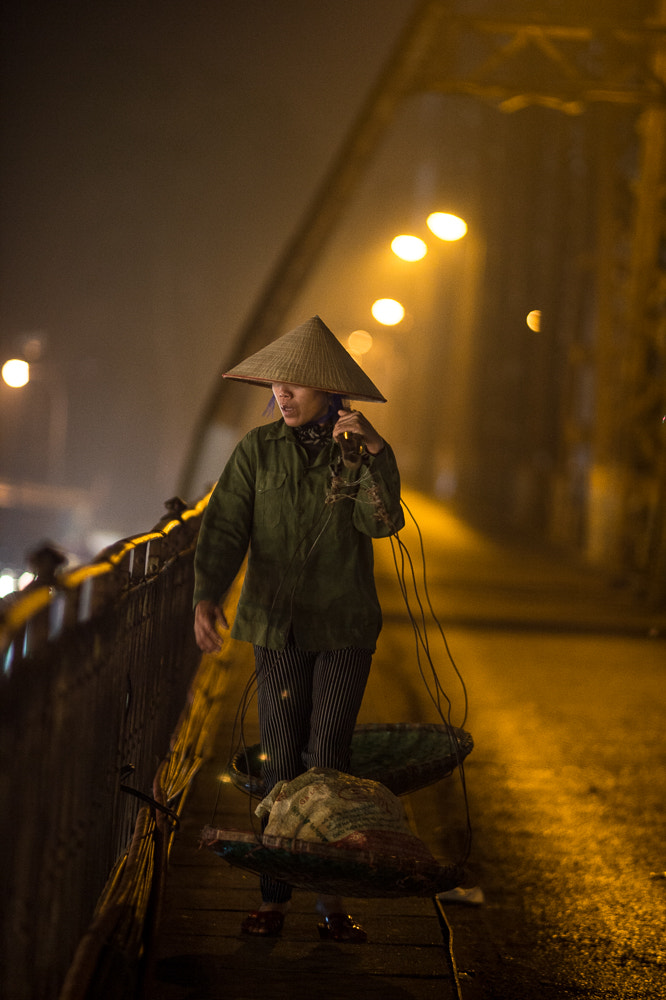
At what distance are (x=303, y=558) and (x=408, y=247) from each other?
15386 mm

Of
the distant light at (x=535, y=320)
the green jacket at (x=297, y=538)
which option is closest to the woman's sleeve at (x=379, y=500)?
the green jacket at (x=297, y=538)

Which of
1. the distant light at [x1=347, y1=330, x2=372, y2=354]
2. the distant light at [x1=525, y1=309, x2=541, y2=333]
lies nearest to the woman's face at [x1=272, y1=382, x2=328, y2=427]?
the distant light at [x1=525, y1=309, x2=541, y2=333]

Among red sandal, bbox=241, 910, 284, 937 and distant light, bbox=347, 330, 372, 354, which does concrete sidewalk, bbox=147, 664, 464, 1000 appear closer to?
red sandal, bbox=241, 910, 284, 937

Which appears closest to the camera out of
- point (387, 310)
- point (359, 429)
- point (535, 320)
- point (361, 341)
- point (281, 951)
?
point (359, 429)

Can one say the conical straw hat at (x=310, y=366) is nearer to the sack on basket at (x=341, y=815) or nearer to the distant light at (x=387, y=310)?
the sack on basket at (x=341, y=815)

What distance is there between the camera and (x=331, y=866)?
3.21m

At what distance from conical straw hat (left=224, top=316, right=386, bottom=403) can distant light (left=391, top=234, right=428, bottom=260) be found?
48.6ft

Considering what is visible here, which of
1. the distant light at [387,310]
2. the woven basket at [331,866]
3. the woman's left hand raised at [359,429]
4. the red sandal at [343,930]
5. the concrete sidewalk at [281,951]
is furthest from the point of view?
the distant light at [387,310]

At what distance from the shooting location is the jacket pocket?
3883 mm

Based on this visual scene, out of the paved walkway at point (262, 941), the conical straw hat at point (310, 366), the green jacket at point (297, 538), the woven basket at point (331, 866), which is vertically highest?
the conical straw hat at point (310, 366)

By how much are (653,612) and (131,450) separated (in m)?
153

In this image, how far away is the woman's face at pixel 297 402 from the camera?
3.87 metres

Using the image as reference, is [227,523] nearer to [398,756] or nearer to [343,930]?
[398,756]

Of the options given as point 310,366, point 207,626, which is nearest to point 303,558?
point 207,626
